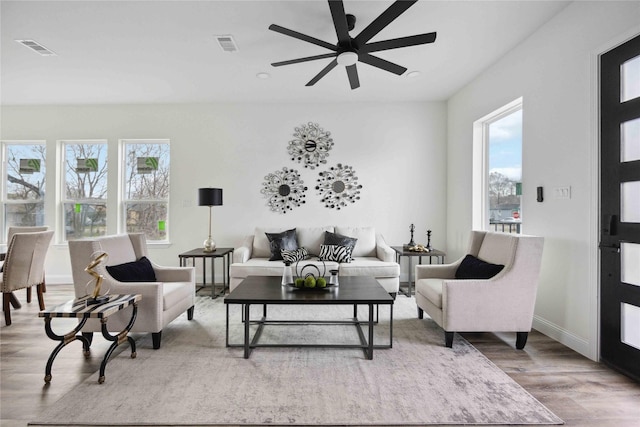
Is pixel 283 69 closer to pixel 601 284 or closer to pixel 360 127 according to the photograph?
pixel 360 127

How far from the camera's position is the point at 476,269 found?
3.05 meters

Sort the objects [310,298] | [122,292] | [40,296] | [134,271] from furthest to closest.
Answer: [40,296] < [134,271] < [122,292] < [310,298]

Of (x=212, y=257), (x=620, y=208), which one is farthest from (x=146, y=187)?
(x=620, y=208)

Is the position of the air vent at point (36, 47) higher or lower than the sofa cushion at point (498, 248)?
higher

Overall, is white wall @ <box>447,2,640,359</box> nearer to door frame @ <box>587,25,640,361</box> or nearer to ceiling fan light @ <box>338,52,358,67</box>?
door frame @ <box>587,25,640,361</box>

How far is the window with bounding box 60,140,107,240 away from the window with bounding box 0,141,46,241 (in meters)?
0.37

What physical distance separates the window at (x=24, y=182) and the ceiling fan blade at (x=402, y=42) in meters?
5.43

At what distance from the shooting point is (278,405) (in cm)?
193

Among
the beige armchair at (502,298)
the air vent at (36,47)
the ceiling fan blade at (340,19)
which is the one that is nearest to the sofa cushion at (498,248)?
the beige armchair at (502,298)

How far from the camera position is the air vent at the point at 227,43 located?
3.18 m

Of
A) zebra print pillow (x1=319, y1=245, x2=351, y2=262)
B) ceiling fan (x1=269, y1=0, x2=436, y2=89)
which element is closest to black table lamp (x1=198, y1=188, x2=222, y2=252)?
zebra print pillow (x1=319, y1=245, x2=351, y2=262)

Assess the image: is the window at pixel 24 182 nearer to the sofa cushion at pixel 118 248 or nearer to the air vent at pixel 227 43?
the sofa cushion at pixel 118 248

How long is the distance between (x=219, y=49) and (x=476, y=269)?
324cm

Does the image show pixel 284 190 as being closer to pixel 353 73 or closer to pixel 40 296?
pixel 353 73
